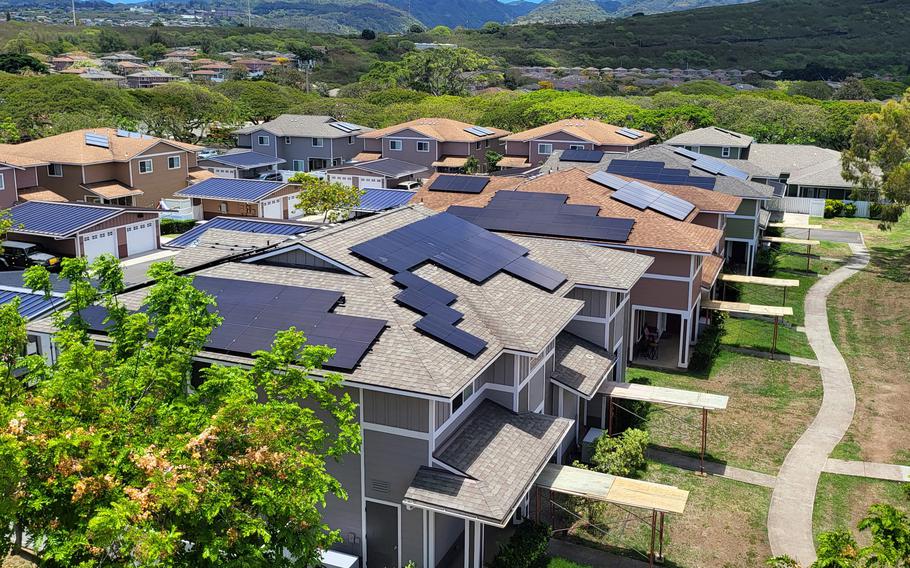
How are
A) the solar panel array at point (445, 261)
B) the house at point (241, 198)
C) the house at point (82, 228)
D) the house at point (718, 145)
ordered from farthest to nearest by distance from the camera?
the house at point (718, 145), the house at point (241, 198), the house at point (82, 228), the solar panel array at point (445, 261)

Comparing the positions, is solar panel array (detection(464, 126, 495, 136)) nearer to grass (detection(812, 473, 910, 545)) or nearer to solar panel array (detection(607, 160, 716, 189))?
solar panel array (detection(607, 160, 716, 189))

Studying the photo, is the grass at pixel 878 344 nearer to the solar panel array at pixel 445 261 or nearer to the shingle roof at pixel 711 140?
the solar panel array at pixel 445 261

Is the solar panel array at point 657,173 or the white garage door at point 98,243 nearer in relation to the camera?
the solar panel array at point 657,173

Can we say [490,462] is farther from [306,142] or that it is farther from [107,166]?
[306,142]

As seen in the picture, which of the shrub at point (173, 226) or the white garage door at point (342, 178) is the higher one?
A: the white garage door at point (342, 178)

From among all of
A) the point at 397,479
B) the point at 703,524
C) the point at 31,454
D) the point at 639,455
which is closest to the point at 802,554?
the point at 703,524

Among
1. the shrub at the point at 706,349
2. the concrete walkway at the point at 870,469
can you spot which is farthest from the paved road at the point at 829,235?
the concrete walkway at the point at 870,469

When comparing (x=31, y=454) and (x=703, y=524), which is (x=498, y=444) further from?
(x=31, y=454)
